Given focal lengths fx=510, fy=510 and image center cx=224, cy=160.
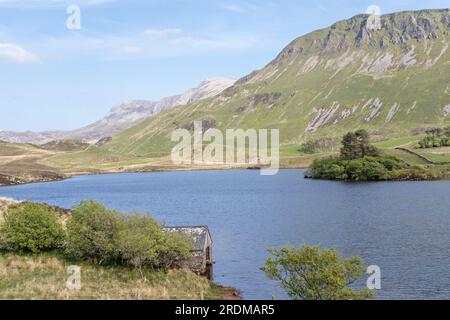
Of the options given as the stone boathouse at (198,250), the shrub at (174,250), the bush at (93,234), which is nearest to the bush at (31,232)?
the bush at (93,234)

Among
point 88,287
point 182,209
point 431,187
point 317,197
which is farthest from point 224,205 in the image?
point 88,287

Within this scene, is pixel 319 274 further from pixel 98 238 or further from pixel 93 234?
pixel 93 234

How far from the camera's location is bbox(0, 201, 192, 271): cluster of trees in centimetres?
5031

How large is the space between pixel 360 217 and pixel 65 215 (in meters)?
54.6

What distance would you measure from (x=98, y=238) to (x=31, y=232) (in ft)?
27.5

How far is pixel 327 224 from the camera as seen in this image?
90.1m

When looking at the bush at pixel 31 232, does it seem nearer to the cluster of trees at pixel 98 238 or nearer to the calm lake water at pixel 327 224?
the cluster of trees at pixel 98 238

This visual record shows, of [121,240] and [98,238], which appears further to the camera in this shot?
[98,238]

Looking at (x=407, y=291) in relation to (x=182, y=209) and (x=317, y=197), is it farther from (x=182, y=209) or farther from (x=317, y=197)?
(x=317, y=197)

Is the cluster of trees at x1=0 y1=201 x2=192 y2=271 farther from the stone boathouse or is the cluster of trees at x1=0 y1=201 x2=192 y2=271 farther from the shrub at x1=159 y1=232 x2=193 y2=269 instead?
the stone boathouse

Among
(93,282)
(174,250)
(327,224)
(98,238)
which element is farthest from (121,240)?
(327,224)

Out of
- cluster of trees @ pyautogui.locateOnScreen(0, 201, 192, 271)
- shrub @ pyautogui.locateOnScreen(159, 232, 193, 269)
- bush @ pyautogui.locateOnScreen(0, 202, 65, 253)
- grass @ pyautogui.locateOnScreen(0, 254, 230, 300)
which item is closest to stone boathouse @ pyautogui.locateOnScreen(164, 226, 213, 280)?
shrub @ pyautogui.locateOnScreen(159, 232, 193, 269)

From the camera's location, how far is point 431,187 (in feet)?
502
